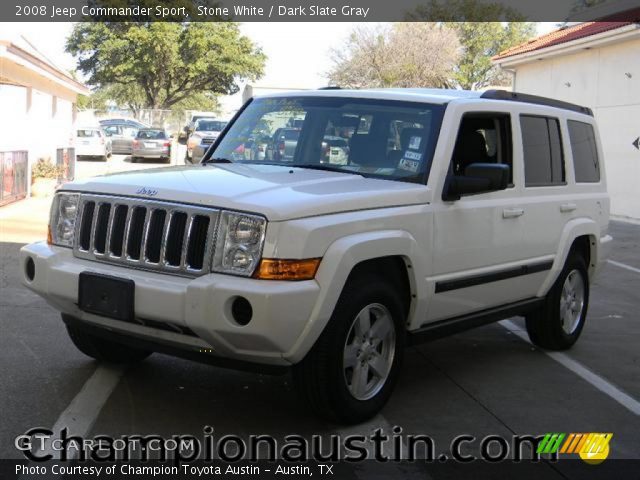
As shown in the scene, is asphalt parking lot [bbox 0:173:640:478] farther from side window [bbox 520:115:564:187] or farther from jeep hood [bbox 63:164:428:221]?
side window [bbox 520:115:564:187]

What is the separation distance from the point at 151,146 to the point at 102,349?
85.9 ft

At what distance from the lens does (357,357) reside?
4508 millimetres

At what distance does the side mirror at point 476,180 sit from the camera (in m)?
4.97

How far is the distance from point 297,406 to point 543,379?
2.02 m

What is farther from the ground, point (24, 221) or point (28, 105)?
point (28, 105)

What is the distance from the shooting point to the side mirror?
4969mm

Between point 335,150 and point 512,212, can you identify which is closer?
point 335,150

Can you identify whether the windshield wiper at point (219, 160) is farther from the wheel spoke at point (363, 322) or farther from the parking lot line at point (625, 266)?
the parking lot line at point (625, 266)

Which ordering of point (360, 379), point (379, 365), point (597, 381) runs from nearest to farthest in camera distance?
point (360, 379) → point (379, 365) → point (597, 381)

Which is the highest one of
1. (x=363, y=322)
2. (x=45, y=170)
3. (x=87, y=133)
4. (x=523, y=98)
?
(x=523, y=98)

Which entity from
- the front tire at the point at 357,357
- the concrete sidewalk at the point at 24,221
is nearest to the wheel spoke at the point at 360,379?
the front tire at the point at 357,357

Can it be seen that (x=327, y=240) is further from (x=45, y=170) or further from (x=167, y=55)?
(x=167, y=55)

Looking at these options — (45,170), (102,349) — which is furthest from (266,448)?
(45,170)

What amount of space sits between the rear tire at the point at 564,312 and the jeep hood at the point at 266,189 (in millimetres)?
2165
